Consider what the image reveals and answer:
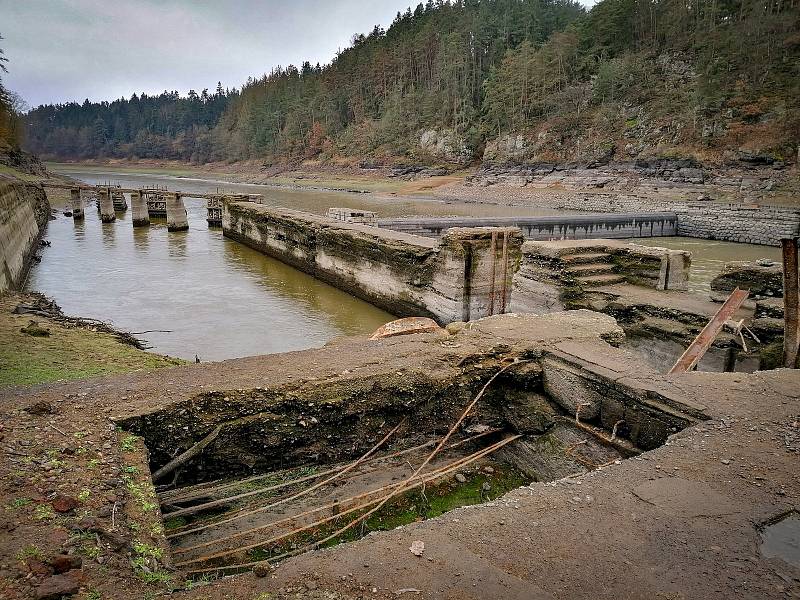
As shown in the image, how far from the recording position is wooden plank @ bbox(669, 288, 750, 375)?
6203 mm

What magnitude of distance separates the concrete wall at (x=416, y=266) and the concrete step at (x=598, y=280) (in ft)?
7.06

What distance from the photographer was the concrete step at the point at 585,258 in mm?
10609

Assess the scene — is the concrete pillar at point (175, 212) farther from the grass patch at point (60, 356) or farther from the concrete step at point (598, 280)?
the concrete step at point (598, 280)

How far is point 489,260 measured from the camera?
11984mm

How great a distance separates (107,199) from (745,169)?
43767mm

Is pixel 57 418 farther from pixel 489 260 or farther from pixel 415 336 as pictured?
pixel 489 260

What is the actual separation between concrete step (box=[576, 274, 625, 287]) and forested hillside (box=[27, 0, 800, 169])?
114 feet

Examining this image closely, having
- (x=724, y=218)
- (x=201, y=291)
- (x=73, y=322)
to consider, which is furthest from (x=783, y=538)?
(x=724, y=218)

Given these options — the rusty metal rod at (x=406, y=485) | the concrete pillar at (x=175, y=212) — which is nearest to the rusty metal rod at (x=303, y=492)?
the rusty metal rod at (x=406, y=485)

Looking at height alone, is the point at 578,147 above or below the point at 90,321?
above

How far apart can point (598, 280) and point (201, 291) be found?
459 inches

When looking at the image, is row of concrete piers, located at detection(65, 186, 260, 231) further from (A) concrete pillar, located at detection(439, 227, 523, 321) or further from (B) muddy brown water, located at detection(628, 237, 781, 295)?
(B) muddy brown water, located at detection(628, 237, 781, 295)

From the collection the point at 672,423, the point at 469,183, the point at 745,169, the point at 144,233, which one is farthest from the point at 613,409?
the point at 469,183

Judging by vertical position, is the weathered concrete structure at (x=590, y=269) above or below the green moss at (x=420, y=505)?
above
